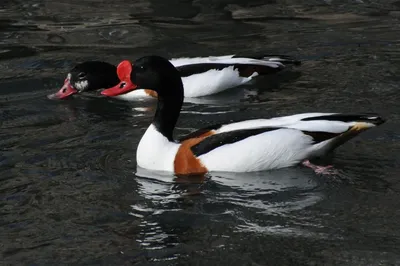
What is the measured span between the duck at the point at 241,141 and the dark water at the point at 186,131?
126mm

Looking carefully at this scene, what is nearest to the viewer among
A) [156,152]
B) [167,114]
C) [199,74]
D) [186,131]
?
[156,152]

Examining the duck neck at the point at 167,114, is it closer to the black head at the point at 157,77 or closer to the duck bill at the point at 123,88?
the black head at the point at 157,77

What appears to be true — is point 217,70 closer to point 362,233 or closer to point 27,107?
point 27,107

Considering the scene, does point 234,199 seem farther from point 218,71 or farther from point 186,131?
point 218,71

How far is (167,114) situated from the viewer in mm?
8648

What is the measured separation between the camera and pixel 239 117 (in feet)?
33.3

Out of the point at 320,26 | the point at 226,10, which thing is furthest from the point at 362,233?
the point at 226,10

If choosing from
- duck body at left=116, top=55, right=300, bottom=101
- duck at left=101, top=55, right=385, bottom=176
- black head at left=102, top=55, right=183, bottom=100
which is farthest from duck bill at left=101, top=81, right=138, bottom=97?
duck body at left=116, top=55, right=300, bottom=101

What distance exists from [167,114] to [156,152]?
36cm

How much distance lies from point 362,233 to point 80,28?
757 centimetres

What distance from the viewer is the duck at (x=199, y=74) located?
36.4 feet

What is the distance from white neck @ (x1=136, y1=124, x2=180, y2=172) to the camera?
8469mm

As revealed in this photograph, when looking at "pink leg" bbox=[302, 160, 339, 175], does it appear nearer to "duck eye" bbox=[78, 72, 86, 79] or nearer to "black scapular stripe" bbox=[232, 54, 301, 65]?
"black scapular stripe" bbox=[232, 54, 301, 65]

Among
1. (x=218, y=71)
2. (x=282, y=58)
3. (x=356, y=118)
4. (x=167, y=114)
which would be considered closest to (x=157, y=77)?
(x=167, y=114)
